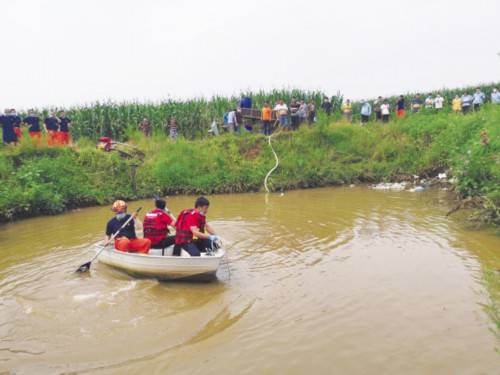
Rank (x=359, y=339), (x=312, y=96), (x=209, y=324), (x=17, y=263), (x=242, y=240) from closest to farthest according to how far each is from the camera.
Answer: (x=359, y=339) → (x=209, y=324) → (x=17, y=263) → (x=242, y=240) → (x=312, y=96)

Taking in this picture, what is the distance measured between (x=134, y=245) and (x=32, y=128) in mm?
13318

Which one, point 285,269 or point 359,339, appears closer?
point 359,339

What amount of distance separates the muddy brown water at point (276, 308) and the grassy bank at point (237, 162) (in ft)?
16.9

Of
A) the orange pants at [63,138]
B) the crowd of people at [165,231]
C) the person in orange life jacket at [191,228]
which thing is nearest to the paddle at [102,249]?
the crowd of people at [165,231]

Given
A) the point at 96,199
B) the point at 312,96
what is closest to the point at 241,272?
the point at 96,199

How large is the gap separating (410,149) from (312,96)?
856cm

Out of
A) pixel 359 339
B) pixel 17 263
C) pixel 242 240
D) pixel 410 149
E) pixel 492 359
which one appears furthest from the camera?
pixel 410 149

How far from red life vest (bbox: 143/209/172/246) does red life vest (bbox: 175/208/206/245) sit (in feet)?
1.88

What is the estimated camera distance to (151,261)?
8.48 meters

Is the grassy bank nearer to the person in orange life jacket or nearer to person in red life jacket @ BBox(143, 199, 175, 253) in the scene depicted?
person in red life jacket @ BBox(143, 199, 175, 253)

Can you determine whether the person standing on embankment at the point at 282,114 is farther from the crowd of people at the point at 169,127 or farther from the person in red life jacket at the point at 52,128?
the person in red life jacket at the point at 52,128

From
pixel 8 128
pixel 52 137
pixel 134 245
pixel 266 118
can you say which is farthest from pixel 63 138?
pixel 134 245

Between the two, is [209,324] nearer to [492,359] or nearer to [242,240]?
[492,359]

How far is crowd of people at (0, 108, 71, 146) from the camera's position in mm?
18922
